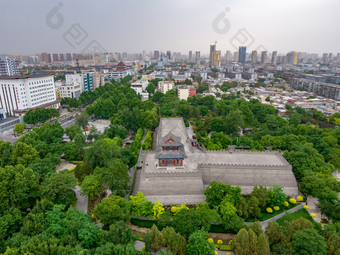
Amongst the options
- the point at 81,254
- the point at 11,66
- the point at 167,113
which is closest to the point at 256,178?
the point at 81,254

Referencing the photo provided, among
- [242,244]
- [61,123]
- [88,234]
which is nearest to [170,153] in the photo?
[88,234]

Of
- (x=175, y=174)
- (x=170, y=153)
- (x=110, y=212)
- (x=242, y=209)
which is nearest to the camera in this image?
(x=110, y=212)

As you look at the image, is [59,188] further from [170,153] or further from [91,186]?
[170,153]

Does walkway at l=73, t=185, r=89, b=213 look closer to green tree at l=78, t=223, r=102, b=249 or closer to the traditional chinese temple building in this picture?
green tree at l=78, t=223, r=102, b=249

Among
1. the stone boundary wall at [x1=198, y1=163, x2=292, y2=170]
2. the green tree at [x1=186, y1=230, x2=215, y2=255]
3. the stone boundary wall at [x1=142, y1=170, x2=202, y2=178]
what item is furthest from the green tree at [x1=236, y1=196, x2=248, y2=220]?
the stone boundary wall at [x1=198, y1=163, x2=292, y2=170]

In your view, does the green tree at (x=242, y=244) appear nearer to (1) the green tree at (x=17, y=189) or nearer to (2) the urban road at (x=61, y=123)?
(1) the green tree at (x=17, y=189)

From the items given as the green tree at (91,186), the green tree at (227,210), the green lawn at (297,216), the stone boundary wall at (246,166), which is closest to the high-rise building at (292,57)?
the stone boundary wall at (246,166)
